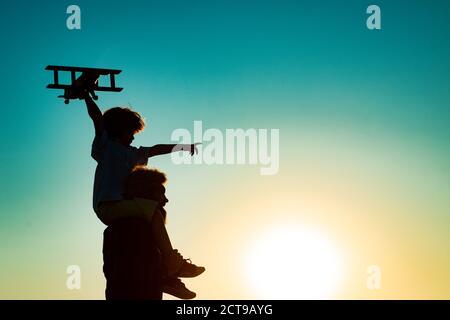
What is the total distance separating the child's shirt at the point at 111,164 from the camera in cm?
681

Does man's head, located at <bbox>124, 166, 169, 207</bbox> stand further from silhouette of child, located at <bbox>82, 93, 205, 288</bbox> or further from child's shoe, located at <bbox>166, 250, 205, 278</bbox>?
child's shoe, located at <bbox>166, 250, 205, 278</bbox>

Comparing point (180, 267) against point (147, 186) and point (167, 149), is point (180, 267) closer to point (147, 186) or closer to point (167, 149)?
point (147, 186)

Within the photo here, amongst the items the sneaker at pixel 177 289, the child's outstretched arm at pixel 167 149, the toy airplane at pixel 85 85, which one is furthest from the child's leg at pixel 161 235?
the toy airplane at pixel 85 85

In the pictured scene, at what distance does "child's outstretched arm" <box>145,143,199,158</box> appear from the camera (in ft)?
23.5

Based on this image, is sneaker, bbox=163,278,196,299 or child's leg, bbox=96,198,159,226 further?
sneaker, bbox=163,278,196,299

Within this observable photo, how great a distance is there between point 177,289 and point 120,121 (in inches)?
85.3

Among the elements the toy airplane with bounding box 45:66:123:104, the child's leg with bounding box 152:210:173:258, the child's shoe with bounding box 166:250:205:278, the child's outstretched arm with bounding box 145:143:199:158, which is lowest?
the child's shoe with bounding box 166:250:205:278

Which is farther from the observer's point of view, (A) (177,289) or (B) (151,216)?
(A) (177,289)

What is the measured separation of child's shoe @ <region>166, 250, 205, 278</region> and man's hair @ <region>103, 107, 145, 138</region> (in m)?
1.58

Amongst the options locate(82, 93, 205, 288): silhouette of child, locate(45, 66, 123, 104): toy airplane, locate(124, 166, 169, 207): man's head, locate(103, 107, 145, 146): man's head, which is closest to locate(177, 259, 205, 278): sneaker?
locate(82, 93, 205, 288): silhouette of child

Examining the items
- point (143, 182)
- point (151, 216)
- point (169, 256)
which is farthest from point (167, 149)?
point (169, 256)

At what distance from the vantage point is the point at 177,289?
733cm
